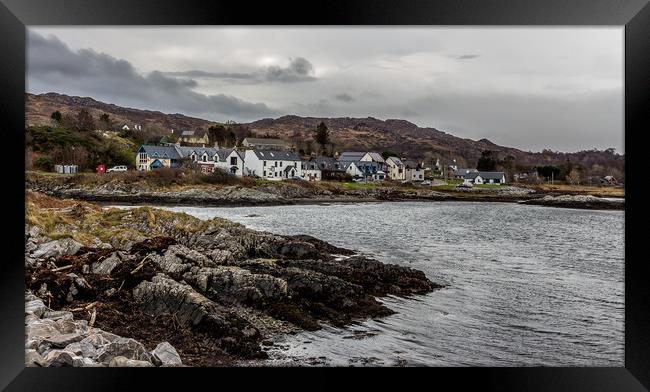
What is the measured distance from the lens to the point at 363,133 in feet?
12.5

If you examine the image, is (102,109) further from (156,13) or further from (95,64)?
(156,13)

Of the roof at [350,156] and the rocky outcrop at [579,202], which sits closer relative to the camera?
the rocky outcrop at [579,202]

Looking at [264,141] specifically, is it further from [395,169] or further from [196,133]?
[395,169]

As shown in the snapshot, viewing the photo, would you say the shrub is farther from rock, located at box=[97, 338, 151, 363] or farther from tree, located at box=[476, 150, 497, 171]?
tree, located at box=[476, 150, 497, 171]

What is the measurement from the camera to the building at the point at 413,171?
159 inches

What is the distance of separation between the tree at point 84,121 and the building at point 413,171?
2505 mm

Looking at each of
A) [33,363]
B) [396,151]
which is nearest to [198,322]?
[33,363]

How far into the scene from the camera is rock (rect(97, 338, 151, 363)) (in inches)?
134

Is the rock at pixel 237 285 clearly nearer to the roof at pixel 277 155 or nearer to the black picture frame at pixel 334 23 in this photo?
the black picture frame at pixel 334 23

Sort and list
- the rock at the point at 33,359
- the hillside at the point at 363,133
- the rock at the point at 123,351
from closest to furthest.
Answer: the rock at the point at 33,359 < the rock at the point at 123,351 < the hillside at the point at 363,133

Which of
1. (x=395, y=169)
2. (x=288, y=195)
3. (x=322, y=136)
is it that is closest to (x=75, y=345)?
(x=288, y=195)

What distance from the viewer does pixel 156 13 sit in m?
3.13

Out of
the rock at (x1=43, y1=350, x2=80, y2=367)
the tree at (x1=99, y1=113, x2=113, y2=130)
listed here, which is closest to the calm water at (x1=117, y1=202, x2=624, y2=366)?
the tree at (x1=99, y1=113, x2=113, y2=130)

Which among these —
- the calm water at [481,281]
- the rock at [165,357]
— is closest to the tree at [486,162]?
the calm water at [481,281]
